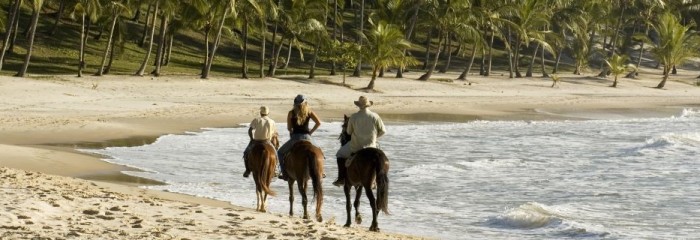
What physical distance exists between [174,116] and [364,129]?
21.8 meters

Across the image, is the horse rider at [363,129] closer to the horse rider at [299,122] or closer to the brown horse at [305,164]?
the brown horse at [305,164]

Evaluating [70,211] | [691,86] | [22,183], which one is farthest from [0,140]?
[691,86]

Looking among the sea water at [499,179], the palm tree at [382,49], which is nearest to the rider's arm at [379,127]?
the sea water at [499,179]

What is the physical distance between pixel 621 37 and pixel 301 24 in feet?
144

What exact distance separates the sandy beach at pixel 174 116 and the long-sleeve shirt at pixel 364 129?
1.21 meters

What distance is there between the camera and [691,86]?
72.4m

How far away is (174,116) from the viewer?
35375 mm

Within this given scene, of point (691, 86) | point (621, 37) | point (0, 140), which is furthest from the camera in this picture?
point (621, 37)

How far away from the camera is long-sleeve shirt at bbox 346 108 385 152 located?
47.3 feet

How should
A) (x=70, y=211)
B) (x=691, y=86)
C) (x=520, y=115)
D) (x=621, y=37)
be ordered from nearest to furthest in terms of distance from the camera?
(x=70, y=211)
(x=520, y=115)
(x=691, y=86)
(x=621, y=37)

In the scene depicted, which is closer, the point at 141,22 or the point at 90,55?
the point at 90,55

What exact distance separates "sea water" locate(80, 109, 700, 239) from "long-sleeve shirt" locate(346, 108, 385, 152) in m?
1.60

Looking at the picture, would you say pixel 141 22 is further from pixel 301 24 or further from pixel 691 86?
pixel 691 86

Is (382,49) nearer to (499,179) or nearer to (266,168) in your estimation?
(499,179)
